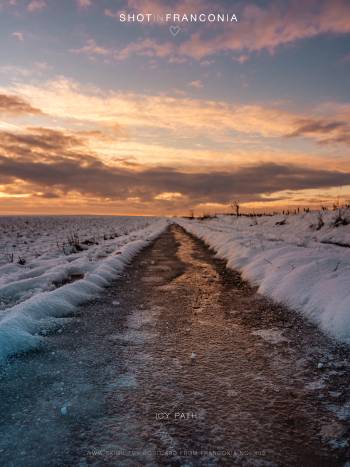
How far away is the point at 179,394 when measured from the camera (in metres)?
3.04

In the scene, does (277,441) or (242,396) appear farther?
(242,396)

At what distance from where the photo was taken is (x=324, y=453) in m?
2.30

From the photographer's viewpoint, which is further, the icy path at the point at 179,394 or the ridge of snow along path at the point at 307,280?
the ridge of snow along path at the point at 307,280

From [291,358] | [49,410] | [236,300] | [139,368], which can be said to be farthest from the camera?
[236,300]

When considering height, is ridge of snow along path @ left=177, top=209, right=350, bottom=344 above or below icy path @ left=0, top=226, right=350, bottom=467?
above

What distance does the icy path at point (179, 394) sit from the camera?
2326 mm

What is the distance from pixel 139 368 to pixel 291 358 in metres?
1.60

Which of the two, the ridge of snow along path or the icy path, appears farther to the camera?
the ridge of snow along path

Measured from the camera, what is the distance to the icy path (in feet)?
7.63

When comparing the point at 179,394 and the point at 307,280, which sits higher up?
the point at 307,280

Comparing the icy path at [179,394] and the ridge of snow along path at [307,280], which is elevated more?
the ridge of snow along path at [307,280]

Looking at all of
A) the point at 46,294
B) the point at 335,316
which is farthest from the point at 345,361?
the point at 46,294

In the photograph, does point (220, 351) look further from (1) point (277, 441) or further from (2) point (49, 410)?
(2) point (49, 410)

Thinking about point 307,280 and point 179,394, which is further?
point 307,280
